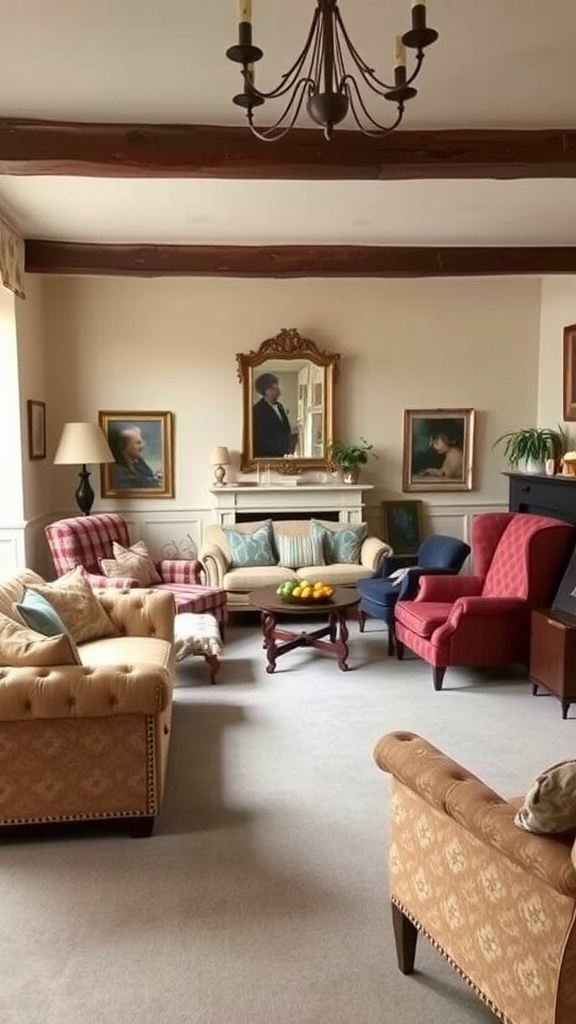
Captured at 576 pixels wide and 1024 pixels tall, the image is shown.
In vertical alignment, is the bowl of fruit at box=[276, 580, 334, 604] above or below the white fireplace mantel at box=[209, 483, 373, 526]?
below

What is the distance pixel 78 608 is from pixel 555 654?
A: 2.70 m

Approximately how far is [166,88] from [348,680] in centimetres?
354

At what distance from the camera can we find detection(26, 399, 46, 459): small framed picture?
6258 mm

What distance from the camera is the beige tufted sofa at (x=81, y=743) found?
2.88 m

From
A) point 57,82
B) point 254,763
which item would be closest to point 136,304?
point 57,82

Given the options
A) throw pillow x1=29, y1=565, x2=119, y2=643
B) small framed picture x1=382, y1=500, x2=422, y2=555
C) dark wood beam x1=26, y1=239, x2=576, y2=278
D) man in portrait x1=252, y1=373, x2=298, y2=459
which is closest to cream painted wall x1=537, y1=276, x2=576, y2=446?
dark wood beam x1=26, y1=239, x2=576, y2=278

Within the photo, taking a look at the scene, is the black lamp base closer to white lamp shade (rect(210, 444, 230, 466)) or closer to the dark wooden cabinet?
white lamp shade (rect(210, 444, 230, 466))

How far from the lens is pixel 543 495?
6.52m

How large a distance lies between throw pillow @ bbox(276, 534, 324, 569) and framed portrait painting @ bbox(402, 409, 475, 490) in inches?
53.2

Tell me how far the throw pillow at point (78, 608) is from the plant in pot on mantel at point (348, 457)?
3.40 m

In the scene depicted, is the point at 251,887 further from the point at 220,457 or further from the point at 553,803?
the point at 220,457

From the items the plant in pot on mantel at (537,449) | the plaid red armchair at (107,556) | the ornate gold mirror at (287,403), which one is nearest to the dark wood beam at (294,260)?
the ornate gold mirror at (287,403)

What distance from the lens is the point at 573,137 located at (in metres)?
3.88


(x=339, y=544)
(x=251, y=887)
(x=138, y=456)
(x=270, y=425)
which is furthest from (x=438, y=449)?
(x=251, y=887)
